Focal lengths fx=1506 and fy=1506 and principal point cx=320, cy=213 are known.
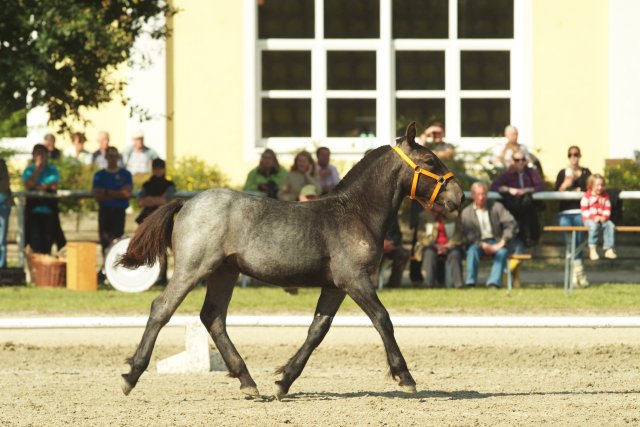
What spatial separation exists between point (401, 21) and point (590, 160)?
3121 millimetres

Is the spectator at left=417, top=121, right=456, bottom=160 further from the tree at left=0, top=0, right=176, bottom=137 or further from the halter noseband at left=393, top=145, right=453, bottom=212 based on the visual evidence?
the halter noseband at left=393, top=145, right=453, bottom=212

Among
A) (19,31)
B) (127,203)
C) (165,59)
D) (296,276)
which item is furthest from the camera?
(165,59)

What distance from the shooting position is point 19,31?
1508 cm

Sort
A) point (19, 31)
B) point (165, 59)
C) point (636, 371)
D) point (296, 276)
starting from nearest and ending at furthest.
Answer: point (296, 276)
point (636, 371)
point (19, 31)
point (165, 59)

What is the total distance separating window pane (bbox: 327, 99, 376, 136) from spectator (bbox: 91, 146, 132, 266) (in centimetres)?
442

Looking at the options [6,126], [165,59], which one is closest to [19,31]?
[6,126]

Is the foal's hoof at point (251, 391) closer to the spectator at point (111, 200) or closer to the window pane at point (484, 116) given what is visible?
the spectator at point (111, 200)

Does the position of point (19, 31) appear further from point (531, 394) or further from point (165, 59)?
point (531, 394)

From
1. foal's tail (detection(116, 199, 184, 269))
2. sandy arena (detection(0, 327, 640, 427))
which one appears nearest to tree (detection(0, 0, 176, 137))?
sandy arena (detection(0, 327, 640, 427))

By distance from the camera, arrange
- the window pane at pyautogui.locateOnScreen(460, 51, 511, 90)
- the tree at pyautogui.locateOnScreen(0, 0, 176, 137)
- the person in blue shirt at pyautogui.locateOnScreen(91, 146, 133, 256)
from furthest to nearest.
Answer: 1. the window pane at pyautogui.locateOnScreen(460, 51, 511, 90)
2. the person in blue shirt at pyautogui.locateOnScreen(91, 146, 133, 256)
3. the tree at pyautogui.locateOnScreen(0, 0, 176, 137)

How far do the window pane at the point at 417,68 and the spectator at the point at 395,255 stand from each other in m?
4.83

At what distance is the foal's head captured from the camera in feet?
29.1

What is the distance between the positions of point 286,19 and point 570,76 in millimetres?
3824

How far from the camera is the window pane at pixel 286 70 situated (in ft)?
65.7
